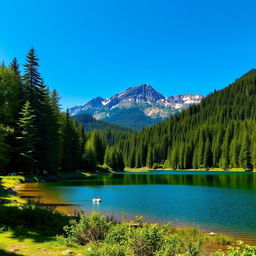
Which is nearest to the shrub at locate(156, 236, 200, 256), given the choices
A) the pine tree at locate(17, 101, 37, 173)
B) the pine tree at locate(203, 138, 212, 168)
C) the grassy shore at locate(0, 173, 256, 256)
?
the grassy shore at locate(0, 173, 256, 256)

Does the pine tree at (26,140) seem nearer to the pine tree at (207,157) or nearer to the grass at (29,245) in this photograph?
the grass at (29,245)

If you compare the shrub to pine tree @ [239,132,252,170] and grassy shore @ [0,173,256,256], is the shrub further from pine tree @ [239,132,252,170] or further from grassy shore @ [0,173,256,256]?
pine tree @ [239,132,252,170]

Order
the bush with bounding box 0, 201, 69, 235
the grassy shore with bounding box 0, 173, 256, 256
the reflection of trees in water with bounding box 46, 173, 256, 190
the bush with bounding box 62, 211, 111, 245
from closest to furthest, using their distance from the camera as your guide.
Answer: the grassy shore with bounding box 0, 173, 256, 256 → the bush with bounding box 62, 211, 111, 245 → the bush with bounding box 0, 201, 69, 235 → the reflection of trees in water with bounding box 46, 173, 256, 190

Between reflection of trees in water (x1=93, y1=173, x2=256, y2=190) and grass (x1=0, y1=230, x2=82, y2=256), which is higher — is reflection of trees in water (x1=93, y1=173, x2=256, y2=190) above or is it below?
below

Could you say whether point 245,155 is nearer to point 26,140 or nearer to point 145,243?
point 26,140

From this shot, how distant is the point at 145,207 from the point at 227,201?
462 inches

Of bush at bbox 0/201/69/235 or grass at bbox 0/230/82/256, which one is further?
bush at bbox 0/201/69/235

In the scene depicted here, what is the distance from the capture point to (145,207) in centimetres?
3195

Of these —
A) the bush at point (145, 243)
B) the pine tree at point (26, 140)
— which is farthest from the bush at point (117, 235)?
the pine tree at point (26, 140)

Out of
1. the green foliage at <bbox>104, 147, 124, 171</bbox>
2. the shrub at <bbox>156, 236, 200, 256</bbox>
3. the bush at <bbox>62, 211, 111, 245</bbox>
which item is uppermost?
the green foliage at <bbox>104, 147, 124, 171</bbox>

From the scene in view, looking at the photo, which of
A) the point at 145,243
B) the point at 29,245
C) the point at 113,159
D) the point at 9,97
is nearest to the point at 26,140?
the point at 9,97

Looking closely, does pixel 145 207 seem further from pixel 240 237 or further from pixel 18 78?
pixel 18 78

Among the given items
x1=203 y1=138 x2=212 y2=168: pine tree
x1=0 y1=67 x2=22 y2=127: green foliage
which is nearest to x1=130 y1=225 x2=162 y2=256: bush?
x1=0 y1=67 x2=22 y2=127: green foliage

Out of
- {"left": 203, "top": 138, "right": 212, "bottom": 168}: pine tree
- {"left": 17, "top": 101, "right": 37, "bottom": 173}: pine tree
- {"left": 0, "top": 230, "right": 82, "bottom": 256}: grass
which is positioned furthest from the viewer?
{"left": 203, "top": 138, "right": 212, "bottom": 168}: pine tree
